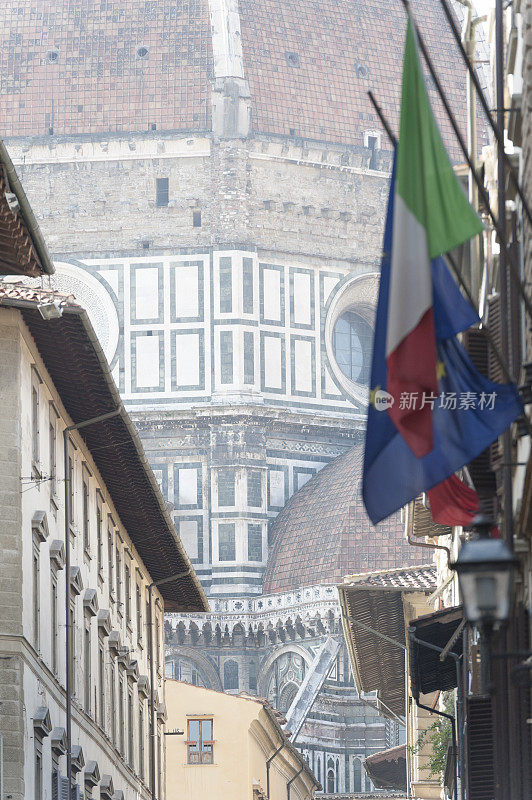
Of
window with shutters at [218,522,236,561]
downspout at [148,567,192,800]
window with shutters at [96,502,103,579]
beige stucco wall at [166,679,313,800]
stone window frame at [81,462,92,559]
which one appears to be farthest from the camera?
window with shutters at [218,522,236,561]

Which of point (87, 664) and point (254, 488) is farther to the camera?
point (254, 488)

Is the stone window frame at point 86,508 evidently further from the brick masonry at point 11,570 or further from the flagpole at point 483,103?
the flagpole at point 483,103

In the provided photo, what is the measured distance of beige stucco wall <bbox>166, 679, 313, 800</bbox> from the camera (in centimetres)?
4259

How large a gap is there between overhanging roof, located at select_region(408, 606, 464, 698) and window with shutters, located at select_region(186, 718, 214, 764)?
18.8 m

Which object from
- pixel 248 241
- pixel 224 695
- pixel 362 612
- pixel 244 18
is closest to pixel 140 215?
pixel 248 241

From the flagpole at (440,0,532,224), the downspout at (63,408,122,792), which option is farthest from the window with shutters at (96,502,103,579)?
the flagpole at (440,0,532,224)

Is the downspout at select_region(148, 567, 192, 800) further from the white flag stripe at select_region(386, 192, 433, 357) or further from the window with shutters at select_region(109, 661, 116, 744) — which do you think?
the white flag stripe at select_region(386, 192, 433, 357)

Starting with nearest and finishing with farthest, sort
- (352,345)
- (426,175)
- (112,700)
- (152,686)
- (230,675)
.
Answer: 1. (426,175)
2. (112,700)
3. (152,686)
4. (230,675)
5. (352,345)

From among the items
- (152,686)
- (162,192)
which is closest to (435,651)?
(152,686)

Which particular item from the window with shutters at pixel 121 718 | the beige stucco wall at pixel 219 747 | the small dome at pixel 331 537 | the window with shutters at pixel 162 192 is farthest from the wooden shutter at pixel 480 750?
the window with shutters at pixel 162 192

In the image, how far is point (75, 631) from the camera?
23672mm

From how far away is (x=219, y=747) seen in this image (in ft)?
141

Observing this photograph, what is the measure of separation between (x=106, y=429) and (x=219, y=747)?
1929 cm

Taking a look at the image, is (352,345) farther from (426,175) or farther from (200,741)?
(426,175)
